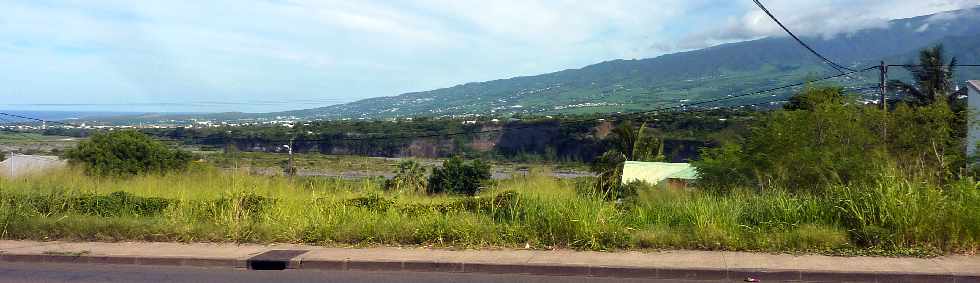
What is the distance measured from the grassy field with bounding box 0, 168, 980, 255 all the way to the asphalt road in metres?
1.23

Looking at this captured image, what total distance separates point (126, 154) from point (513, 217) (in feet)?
88.0

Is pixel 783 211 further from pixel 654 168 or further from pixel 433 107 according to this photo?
pixel 433 107

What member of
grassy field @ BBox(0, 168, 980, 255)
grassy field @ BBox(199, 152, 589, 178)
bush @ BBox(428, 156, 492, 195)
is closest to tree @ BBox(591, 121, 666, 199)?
grassy field @ BBox(199, 152, 589, 178)

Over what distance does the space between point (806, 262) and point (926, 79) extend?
47.6 m

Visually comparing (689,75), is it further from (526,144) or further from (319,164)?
(319,164)

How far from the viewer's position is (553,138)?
61.5 meters

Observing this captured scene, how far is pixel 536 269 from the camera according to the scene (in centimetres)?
795

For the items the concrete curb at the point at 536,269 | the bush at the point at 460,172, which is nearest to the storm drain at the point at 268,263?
the concrete curb at the point at 536,269

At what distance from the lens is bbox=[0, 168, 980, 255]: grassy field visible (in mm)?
8453

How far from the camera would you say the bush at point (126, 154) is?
101 feet

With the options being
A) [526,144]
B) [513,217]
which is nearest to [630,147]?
[526,144]

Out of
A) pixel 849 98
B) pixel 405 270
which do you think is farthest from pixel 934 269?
pixel 849 98

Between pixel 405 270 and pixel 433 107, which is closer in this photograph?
pixel 405 270

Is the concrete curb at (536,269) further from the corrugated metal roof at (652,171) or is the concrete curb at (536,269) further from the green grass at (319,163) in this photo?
the corrugated metal roof at (652,171)
